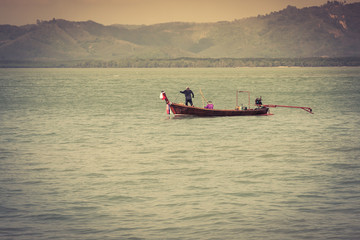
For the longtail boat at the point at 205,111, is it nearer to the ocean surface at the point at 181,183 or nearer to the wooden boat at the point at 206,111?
the wooden boat at the point at 206,111

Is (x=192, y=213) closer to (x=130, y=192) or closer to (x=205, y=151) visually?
(x=130, y=192)

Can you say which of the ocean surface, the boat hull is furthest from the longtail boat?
the ocean surface

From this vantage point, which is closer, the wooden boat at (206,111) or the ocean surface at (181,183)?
the ocean surface at (181,183)

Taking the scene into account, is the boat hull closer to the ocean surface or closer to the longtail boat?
the longtail boat

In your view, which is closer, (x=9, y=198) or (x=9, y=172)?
(x=9, y=198)

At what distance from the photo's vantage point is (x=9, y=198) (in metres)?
20.5

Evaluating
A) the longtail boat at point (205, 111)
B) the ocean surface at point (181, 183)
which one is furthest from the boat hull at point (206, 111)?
the ocean surface at point (181, 183)

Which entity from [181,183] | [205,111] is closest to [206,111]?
[205,111]

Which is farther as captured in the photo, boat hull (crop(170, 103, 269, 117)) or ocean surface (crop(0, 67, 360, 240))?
boat hull (crop(170, 103, 269, 117))

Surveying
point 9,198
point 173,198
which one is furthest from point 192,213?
point 9,198

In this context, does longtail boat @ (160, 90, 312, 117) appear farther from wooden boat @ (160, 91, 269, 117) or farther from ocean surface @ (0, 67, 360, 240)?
ocean surface @ (0, 67, 360, 240)

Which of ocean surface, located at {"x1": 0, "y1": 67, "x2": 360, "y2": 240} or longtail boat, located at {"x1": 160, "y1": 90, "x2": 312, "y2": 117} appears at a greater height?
longtail boat, located at {"x1": 160, "y1": 90, "x2": 312, "y2": 117}

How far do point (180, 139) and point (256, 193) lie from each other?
1640 centimetres

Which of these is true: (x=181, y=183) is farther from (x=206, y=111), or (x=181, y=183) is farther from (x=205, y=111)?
(x=206, y=111)
